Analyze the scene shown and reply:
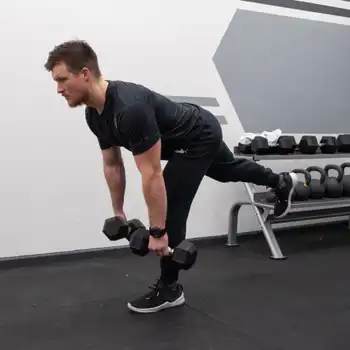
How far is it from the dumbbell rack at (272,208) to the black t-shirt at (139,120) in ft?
4.26

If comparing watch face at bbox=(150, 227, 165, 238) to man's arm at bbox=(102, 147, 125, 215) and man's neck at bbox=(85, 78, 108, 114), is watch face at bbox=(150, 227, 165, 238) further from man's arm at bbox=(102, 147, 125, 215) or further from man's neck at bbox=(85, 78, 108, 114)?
man's neck at bbox=(85, 78, 108, 114)


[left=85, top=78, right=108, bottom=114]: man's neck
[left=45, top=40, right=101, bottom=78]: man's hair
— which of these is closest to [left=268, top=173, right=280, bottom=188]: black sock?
[left=85, top=78, right=108, bottom=114]: man's neck

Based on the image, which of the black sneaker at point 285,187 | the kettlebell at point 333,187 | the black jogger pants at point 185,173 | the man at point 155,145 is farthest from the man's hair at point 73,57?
the kettlebell at point 333,187

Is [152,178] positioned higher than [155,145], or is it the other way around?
[155,145]

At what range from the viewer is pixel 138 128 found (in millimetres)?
1847

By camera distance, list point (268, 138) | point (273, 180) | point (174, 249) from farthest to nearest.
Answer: point (268, 138)
point (273, 180)
point (174, 249)

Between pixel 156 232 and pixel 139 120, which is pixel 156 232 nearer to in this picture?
pixel 156 232

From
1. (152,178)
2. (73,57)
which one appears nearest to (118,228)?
(152,178)

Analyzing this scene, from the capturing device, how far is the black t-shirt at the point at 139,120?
1.85m

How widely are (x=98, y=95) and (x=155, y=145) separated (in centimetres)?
27

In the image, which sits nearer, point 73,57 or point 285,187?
point 73,57

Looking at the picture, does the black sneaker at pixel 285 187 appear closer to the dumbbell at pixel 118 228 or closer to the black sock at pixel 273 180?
the black sock at pixel 273 180

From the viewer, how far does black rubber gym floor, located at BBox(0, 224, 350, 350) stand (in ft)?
6.65

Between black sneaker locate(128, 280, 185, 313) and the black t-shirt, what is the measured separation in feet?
2.14
